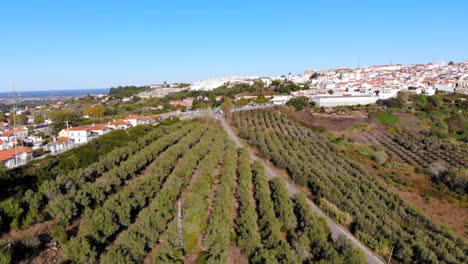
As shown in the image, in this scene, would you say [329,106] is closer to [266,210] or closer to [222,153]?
[222,153]

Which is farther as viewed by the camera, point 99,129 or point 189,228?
point 99,129

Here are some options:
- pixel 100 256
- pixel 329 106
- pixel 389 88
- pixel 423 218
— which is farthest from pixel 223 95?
pixel 100 256

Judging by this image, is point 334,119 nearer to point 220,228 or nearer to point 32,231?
point 220,228

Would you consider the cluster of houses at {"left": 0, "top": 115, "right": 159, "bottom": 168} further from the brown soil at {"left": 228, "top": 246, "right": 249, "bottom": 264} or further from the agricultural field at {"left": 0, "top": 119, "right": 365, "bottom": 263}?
the brown soil at {"left": 228, "top": 246, "right": 249, "bottom": 264}

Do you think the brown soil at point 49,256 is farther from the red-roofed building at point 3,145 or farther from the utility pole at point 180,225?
the red-roofed building at point 3,145

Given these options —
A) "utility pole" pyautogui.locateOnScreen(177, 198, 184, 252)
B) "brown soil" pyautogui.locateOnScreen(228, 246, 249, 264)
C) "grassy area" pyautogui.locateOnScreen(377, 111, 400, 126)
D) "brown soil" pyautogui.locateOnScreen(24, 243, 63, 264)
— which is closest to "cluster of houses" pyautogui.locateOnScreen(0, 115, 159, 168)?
"brown soil" pyautogui.locateOnScreen(24, 243, 63, 264)

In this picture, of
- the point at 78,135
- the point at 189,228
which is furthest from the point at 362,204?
the point at 78,135

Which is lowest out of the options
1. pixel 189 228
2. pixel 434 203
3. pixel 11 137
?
pixel 434 203
